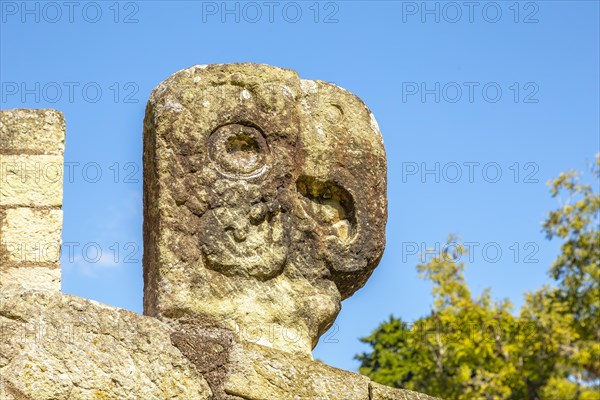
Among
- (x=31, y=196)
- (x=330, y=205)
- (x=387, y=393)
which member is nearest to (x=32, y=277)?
(x=31, y=196)

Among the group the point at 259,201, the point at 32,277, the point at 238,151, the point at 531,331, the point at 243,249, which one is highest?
the point at 531,331

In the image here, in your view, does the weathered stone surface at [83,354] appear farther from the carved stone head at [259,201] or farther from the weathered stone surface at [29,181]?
the weathered stone surface at [29,181]

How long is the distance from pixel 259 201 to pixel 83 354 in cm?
103

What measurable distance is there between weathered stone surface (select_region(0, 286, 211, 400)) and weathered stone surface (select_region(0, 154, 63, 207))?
614mm

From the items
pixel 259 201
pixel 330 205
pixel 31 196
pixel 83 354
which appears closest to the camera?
pixel 83 354

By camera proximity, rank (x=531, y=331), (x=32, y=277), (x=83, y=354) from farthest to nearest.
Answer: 1. (x=531, y=331)
2. (x=32, y=277)
3. (x=83, y=354)

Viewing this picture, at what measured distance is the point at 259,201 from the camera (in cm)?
485

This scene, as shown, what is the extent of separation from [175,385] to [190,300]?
409mm

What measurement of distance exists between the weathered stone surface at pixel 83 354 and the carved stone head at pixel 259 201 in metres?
0.30

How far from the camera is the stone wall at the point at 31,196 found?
463cm

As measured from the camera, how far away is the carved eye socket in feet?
16.0

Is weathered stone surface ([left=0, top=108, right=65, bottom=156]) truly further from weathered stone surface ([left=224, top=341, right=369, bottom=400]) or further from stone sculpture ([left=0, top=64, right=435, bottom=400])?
weathered stone surface ([left=224, top=341, right=369, bottom=400])

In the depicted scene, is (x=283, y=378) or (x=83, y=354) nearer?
(x=83, y=354)

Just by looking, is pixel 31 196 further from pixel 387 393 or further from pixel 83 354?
pixel 387 393
